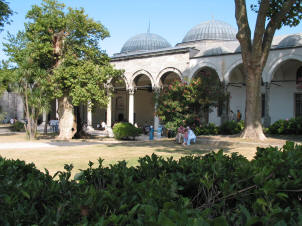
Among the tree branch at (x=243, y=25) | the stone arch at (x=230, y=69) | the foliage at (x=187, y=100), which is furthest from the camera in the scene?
the stone arch at (x=230, y=69)

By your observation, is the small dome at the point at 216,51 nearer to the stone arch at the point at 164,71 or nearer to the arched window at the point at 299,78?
the stone arch at the point at 164,71

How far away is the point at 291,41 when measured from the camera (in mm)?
18953

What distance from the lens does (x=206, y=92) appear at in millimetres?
14133

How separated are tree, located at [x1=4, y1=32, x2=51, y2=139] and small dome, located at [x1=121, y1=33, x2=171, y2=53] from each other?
17.4 meters

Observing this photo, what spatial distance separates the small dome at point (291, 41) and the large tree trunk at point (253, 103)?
754 cm

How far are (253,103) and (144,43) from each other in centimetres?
2151

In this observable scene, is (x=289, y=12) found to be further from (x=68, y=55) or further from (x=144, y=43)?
(x=144, y=43)

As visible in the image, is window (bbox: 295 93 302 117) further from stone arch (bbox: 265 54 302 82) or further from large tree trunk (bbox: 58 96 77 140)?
large tree trunk (bbox: 58 96 77 140)

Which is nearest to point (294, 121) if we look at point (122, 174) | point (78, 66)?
point (78, 66)

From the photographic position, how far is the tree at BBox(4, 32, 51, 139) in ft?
51.2

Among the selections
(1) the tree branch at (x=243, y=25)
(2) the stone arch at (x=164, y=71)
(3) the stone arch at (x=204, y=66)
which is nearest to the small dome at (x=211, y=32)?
(2) the stone arch at (x=164, y=71)

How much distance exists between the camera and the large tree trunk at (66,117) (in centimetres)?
1688

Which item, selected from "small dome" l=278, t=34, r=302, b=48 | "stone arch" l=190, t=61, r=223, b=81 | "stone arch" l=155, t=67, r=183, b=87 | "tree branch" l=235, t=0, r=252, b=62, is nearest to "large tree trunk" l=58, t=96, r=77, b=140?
"stone arch" l=155, t=67, r=183, b=87

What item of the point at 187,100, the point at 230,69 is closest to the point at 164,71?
the point at 230,69
